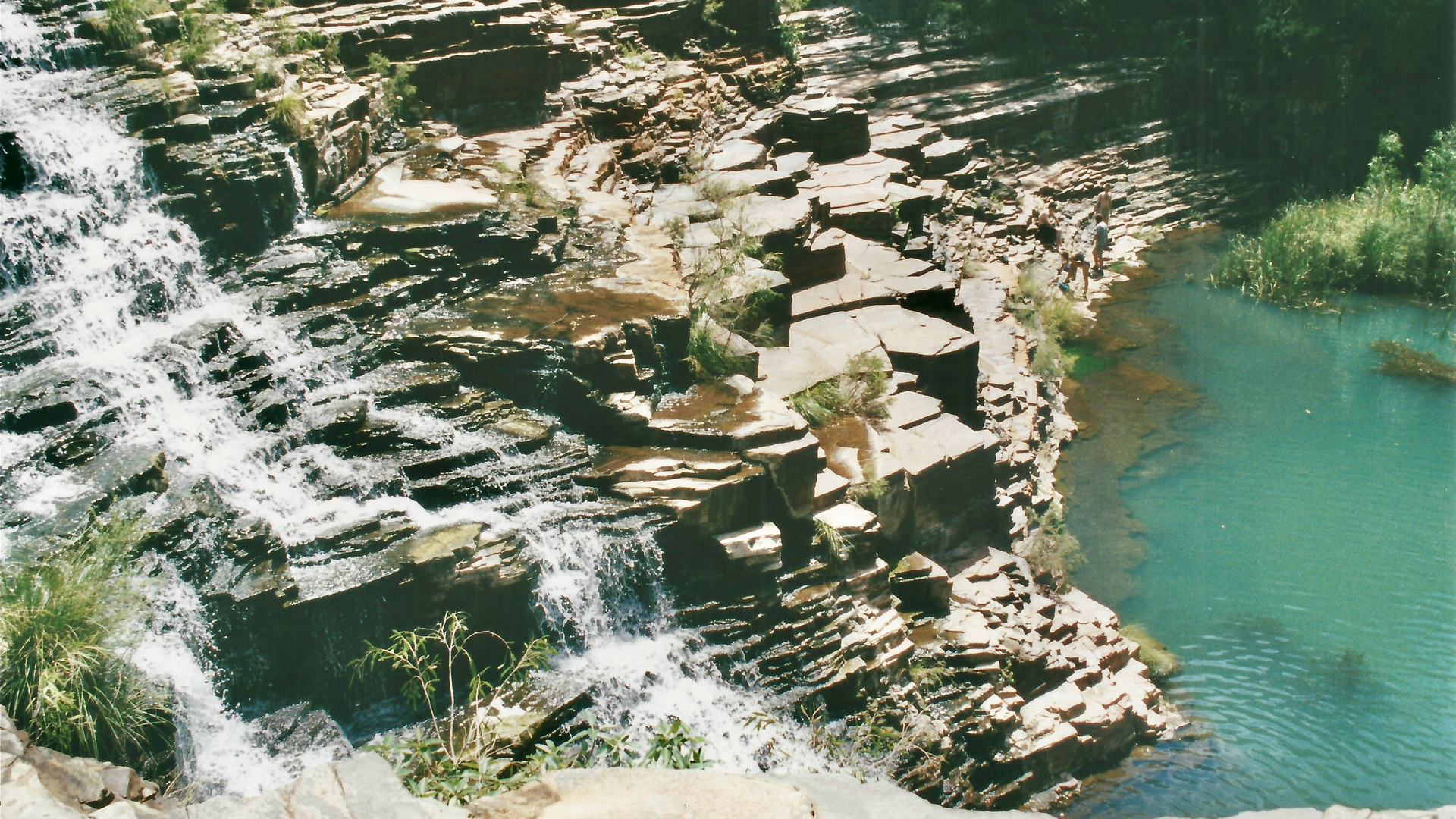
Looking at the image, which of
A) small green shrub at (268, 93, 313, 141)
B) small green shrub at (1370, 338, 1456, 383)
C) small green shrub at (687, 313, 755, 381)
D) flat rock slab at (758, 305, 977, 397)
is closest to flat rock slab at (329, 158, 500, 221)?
small green shrub at (268, 93, 313, 141)

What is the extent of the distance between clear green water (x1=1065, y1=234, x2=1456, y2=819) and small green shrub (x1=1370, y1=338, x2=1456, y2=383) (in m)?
0.19

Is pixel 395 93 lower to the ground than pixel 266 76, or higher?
lower

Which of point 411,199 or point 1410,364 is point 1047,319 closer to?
point 1410,364

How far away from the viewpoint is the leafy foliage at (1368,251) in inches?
541

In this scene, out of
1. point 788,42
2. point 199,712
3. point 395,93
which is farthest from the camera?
point 788,42

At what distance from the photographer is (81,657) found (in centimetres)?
440

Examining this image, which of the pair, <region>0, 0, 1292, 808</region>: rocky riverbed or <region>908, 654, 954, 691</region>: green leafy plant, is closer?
<region>0, 0, 1292, 808</region>: rocky riverbed

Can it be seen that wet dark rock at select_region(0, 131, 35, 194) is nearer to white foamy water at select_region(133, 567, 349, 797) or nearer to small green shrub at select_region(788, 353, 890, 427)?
white foamy water at select_region(133, 567, 349, 797)

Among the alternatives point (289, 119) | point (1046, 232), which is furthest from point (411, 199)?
point (1046, 232)

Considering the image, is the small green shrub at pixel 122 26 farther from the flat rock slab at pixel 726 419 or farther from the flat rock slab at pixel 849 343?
the flat rock slab at pixel 849 343

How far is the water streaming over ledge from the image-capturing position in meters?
5.10

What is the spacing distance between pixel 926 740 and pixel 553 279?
4.24 meters

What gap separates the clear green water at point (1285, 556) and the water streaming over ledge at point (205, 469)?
2.99 metres

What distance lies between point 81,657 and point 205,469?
5.61 ft
